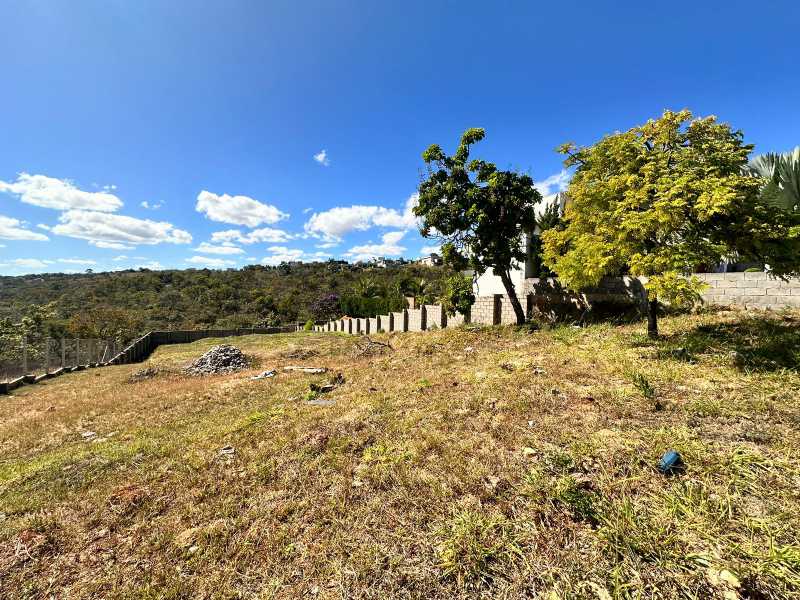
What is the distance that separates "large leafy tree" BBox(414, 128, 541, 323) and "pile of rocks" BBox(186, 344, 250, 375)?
30.0 feet

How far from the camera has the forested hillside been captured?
3097 cm

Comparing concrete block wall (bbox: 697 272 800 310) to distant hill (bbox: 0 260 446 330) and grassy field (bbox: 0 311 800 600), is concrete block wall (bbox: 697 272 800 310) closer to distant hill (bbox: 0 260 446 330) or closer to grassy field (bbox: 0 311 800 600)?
grassy field (bbox: 0 311 800 600)

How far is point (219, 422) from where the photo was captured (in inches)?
222

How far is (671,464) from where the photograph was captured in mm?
2797

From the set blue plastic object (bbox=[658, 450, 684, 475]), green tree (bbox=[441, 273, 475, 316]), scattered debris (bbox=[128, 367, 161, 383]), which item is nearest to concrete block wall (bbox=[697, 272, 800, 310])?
blue plastic object (bbox=[658, 450, 684, 475])

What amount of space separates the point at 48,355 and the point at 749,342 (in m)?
24.6

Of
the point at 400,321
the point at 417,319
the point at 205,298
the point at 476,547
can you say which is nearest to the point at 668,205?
the point at 476,547

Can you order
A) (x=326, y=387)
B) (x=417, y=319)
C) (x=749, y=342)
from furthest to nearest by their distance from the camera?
(x=417, y=319)
(x=326, y=387)
(x=749, y=342)

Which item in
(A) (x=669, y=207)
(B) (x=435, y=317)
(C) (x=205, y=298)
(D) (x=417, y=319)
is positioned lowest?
(D) (x=417, y=319)

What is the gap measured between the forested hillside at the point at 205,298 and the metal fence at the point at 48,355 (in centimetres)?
755

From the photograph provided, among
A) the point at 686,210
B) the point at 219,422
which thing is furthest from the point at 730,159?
the point at 219,422

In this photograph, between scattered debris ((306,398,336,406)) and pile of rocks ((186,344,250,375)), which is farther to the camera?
pile of rocks ((186,344,250,375))

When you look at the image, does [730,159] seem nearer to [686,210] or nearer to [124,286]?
[686,210]

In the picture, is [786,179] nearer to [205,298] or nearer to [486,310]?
[486,310]
